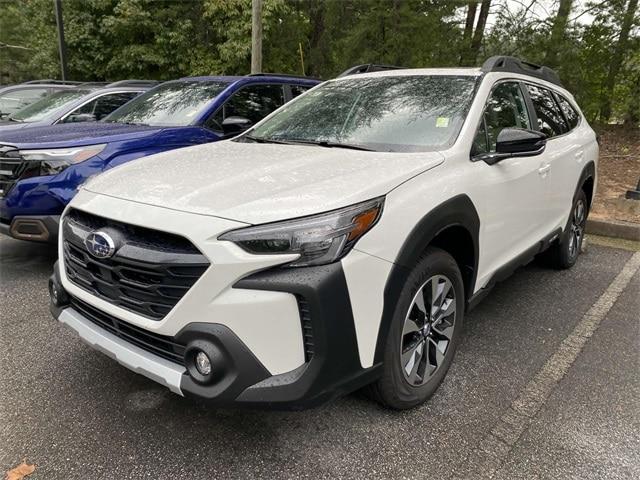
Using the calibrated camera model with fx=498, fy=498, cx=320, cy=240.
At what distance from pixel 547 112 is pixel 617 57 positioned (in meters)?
7.98

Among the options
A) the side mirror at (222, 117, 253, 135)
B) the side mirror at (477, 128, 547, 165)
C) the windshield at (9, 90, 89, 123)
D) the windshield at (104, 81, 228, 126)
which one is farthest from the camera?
the windshield at (9, 90, 89, 123)

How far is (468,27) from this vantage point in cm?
1125

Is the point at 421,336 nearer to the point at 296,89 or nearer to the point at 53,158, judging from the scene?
the point at 53,158

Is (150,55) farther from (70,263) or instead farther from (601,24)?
(70,263)

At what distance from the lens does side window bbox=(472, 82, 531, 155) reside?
9.47ft

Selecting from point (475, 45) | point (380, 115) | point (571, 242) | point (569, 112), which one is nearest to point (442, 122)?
point (380, 115)

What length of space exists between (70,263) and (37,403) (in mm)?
753

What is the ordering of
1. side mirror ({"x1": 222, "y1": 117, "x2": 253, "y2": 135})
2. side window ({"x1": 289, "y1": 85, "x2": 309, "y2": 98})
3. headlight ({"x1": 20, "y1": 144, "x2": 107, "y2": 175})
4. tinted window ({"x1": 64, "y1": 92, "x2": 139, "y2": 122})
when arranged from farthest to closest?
tinted window ({"x1": 64, "y1": 92, "x2": 139, "y2": 122})
side window ({"x1": 289, "y1": 85, "x2": 309, "y2": 98})
side mirror ({"x1": 222, "y1": 117, "x2": 253, "y2": 135})
headlight ({"x1": 20, "y1": 144, "x2": 107, "y2": 175})

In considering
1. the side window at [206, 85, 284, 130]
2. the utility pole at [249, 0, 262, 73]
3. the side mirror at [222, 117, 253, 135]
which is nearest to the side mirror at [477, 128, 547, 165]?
the side mirror at [222, 117, 253, 135]

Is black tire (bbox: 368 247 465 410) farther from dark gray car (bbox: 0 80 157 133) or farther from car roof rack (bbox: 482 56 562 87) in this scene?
dark gray car (bbox: 0 80 157 133)

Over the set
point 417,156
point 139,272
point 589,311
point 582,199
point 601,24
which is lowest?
point 589,311

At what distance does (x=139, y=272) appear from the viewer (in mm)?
1979

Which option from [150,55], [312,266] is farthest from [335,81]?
[150,55]

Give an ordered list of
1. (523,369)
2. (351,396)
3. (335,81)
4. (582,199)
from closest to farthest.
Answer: (351,396)
(523,369)
(335,81)
(582,199)
